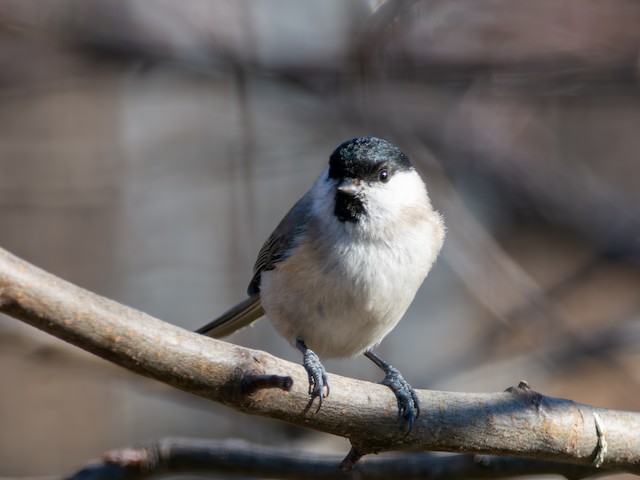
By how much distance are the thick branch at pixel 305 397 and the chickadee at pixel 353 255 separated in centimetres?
46

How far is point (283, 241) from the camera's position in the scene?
7.93ft

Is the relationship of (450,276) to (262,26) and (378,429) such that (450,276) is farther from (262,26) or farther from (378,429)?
(378,429)

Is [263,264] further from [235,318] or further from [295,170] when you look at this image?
[295,170]

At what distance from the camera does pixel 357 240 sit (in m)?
2.18

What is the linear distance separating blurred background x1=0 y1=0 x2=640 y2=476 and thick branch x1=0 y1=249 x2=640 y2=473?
1.35 m

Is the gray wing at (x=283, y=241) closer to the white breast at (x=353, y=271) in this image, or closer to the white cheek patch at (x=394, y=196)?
the white breast at (x=353, y=271)

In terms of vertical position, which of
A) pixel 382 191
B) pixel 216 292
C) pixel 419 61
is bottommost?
pixel 216 292

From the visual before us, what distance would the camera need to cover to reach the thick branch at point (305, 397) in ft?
3.93

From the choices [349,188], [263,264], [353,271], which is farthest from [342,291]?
[263,264]

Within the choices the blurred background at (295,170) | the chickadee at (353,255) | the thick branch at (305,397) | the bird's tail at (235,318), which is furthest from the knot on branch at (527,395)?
the blurred background at (295,170)

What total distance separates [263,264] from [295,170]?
2.56 meters

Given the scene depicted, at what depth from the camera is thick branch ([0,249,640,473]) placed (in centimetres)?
120

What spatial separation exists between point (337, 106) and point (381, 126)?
0.76 ft

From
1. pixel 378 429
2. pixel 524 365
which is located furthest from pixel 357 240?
pixel 524 365
